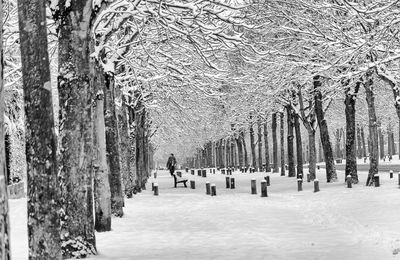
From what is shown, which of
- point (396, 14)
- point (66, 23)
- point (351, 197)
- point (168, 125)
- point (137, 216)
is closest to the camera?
point (66, 23)

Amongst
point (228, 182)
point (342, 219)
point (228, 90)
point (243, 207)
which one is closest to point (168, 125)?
point (228, 90)

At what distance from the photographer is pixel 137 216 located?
607 inches

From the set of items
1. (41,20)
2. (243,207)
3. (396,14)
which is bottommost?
(243,207)

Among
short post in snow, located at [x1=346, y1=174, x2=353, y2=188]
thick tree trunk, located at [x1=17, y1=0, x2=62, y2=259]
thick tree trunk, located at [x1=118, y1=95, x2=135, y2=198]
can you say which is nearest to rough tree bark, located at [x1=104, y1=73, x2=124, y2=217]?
thick tree trunk, located at [x1=118, y1=95, x2=135, y2=198]

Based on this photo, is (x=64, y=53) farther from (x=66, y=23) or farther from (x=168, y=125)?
(x=168, y=125)

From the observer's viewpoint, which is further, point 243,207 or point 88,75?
point 243,207

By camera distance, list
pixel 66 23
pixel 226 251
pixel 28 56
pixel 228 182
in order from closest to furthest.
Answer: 1. pixel 28 56
2. pixel 66 23
3. pixel 226 251
4. pixel 228 182

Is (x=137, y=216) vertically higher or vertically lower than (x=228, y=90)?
lower

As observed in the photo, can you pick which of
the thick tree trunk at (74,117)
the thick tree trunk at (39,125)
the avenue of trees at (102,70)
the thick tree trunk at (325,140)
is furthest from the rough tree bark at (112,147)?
the thick tree trunk at (325,140)

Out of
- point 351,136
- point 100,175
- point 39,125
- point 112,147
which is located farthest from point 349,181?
point 39,125

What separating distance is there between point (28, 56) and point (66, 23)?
2482 millimetres

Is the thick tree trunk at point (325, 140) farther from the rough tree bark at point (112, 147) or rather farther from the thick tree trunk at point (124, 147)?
the rough tree bark at point (112, 147)

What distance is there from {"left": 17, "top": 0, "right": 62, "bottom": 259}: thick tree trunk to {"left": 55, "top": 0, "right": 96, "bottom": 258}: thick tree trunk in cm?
204

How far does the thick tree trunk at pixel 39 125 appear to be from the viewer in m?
5.86
